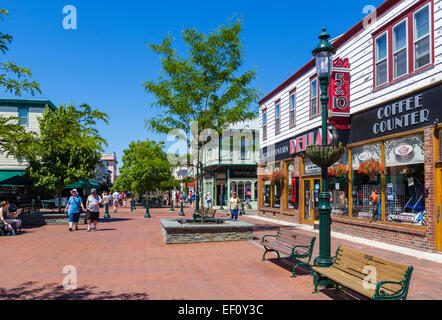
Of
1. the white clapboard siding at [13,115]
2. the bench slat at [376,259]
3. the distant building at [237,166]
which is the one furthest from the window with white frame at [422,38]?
the white clapboard siding at [13,115]

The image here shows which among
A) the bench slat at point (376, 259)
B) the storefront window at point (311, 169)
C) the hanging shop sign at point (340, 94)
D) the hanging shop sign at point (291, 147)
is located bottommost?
the bench slat at point (376, 259)

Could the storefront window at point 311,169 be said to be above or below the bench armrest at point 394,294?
above

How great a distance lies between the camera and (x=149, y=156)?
43.4 metres

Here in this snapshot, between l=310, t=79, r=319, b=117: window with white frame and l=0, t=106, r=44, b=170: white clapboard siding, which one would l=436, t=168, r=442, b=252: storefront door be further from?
l=0, t=106, r=44, b=170: white clapboard siding

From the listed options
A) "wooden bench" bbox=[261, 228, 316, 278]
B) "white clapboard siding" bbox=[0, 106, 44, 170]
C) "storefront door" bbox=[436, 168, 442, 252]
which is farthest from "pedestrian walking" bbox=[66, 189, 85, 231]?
"white clapboard siding" bbox=[0, 106, 44, 170]

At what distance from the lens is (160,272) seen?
314 inches

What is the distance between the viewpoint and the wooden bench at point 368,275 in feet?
15.6

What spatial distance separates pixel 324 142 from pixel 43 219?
16486mm

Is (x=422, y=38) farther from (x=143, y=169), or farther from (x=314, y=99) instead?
(x=143, y=169)

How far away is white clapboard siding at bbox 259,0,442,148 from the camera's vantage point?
10172 mm

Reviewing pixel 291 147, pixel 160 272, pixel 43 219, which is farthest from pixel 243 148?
pixel 160 272

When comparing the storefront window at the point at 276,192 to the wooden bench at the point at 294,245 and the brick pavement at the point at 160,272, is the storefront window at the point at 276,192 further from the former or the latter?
the wooden bench at the point at 294,245

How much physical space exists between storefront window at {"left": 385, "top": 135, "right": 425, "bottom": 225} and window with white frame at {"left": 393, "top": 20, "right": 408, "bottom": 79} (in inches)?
85.0

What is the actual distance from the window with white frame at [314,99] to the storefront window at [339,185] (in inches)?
124
